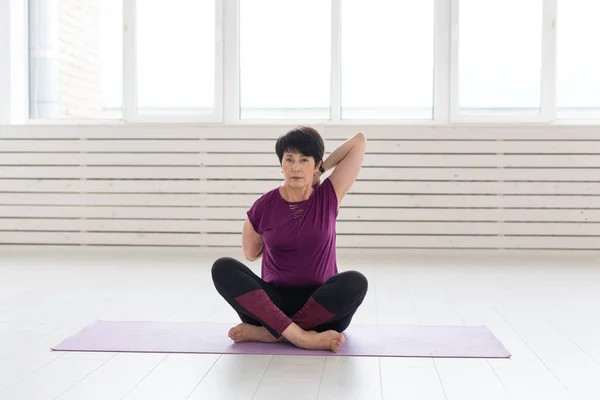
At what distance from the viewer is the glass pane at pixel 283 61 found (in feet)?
18.0

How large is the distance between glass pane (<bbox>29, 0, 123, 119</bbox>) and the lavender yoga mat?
3.02 m

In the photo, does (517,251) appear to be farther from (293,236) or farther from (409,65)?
(293,236)

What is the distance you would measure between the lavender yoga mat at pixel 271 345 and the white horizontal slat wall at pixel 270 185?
229cm

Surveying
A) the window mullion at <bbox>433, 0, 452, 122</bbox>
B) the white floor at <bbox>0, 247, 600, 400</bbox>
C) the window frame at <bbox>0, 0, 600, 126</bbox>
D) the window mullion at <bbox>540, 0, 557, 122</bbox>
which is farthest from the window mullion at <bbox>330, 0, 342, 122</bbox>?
the window mullion at <bbox>540, 0, 557, 122</bbox>

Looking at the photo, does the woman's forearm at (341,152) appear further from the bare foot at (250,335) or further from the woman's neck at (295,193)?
the bare foot at (250,335)

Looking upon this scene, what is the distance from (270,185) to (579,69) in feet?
7.62

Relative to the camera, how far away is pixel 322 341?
252 cm

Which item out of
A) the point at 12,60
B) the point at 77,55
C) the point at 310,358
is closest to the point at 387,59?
the point at 77,55

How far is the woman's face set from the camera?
2570 mm

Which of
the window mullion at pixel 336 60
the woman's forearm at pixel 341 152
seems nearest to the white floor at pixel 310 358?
the woman's forearm at pixel 341 152

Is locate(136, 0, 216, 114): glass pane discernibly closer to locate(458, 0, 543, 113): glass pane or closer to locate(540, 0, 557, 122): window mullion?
locate(458, 0, 543, 113): glass pane

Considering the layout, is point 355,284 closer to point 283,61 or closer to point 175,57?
point 283,61

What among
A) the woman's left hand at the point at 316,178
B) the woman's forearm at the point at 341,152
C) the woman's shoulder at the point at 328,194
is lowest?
the woman's shoulder at the point at 328,194

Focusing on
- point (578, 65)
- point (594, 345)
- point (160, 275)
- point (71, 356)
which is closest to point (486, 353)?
point (594, 345)
